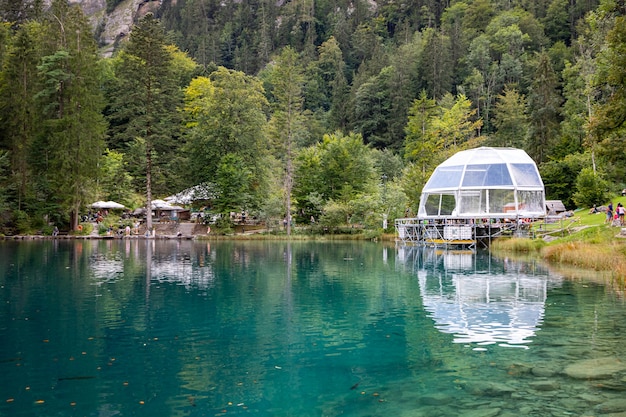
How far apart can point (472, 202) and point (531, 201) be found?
3.89 metres

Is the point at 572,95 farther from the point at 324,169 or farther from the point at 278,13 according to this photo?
the point at 278,13

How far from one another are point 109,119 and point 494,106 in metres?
57.0

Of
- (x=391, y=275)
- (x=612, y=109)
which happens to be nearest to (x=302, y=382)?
(x=391, y=275)

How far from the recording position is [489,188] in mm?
37281

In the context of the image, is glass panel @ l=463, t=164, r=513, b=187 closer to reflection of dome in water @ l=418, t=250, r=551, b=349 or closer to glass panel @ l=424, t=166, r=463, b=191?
glass panel @ l=424, t=166, r=463, b=191

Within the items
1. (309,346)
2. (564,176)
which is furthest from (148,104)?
(309,346)

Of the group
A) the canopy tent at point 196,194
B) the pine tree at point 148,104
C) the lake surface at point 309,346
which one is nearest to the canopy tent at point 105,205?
the pine tree at point 148,104

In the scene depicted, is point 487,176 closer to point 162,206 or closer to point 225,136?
point 225,136

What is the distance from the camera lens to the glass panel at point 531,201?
37.1 metres

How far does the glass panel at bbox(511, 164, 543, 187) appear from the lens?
123 feet

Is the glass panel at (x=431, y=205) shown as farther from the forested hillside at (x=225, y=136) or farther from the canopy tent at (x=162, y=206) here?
Answer: the canopy tent at (x=162, y=206)

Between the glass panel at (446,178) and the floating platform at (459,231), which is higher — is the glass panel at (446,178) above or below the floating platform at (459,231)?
above

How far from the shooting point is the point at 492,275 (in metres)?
20.4

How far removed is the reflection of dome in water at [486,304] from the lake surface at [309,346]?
0.21 feet
